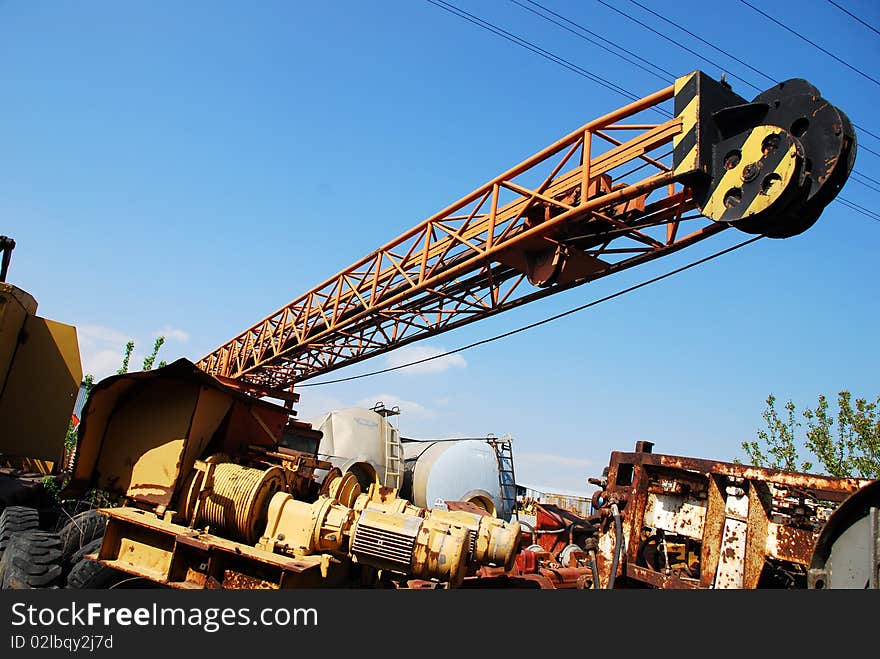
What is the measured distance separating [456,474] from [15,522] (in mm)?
10979

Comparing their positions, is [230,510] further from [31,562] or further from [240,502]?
[31,562]

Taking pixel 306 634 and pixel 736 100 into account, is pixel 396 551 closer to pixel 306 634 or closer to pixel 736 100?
pixel 306 634

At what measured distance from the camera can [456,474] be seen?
1653 cm

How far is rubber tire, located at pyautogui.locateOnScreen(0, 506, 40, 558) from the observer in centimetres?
702

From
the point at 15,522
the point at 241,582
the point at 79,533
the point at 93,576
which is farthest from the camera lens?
the point at 79,533

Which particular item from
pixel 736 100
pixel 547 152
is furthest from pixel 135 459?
pixel 736 100

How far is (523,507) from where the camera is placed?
771 inches

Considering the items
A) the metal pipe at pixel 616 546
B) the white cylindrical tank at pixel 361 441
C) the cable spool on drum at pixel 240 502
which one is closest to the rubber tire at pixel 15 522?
the cable spool on drum at pixel 240 502

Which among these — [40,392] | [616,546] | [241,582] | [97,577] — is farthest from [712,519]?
[40,392]

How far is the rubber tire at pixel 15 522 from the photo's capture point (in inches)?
276

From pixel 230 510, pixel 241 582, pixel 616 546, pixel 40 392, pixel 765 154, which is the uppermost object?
pixel 765 154

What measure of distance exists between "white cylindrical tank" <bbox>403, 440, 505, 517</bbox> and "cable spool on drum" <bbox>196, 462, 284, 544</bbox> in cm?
975

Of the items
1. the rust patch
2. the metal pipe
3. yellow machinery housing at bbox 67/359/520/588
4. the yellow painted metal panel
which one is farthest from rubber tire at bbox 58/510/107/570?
the metal pipe

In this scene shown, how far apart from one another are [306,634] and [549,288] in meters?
5.53
